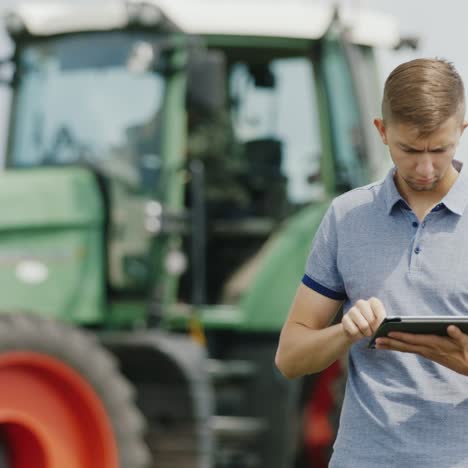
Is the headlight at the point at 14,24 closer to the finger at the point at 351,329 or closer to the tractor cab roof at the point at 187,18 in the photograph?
the tractor cab roof at the point at 187,18

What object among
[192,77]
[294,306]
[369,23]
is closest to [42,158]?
[192,77]

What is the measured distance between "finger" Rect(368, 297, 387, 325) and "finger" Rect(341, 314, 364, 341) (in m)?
0.05

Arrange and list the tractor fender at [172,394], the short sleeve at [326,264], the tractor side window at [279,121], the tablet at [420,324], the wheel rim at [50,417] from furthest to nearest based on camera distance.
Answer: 1. the tractor side window at [279,121]
2. the tractor fender at [172,394]
3. the wheel rim at [50,417]
4. the short sleeve at [326,264]
5. the tablet at [420,324]

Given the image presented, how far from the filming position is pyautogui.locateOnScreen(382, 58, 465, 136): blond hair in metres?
2.47

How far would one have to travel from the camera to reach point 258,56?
704 centimetres

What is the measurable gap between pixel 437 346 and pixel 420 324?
0.27ft

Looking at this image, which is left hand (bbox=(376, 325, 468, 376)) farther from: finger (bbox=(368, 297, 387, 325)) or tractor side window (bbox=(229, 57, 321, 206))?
tractor side window (bbox=(229, 57, 321, 206))

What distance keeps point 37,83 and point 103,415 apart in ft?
6.38

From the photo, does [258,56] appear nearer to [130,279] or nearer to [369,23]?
[369,23]

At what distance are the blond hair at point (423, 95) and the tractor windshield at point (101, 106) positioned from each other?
413cm

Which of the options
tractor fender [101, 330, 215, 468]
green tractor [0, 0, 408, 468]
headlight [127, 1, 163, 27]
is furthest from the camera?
headlight [127, 1, 163, 27]

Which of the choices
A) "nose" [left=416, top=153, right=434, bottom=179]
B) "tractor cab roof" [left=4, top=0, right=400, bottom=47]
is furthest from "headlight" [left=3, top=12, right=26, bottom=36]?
"nose" [left=416, top=153, right=434, bottom=179]

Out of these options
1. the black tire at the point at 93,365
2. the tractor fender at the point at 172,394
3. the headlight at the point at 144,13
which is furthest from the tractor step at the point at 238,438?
the headlight at the point at 144,13

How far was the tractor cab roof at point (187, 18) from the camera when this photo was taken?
22.0ft
